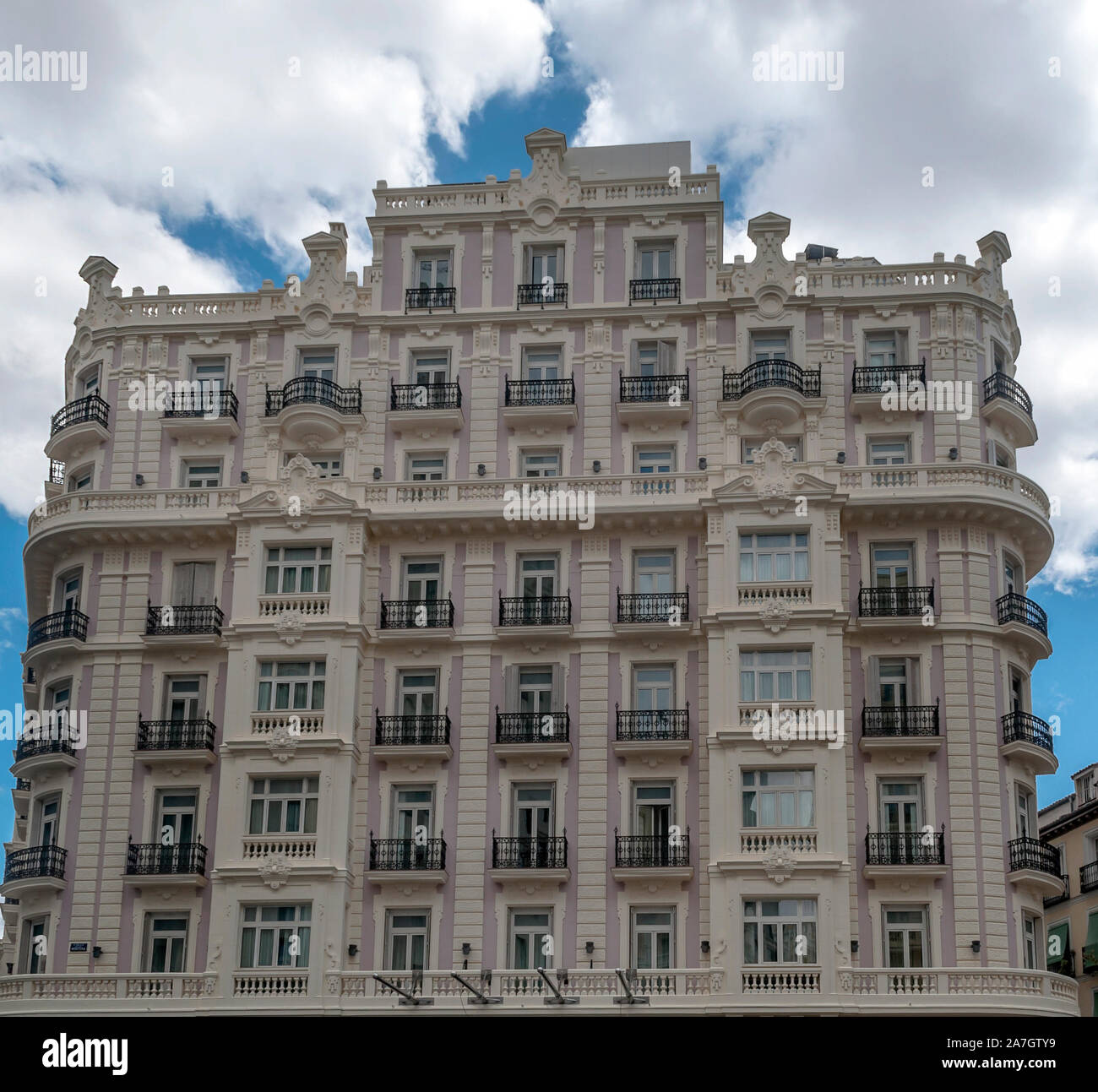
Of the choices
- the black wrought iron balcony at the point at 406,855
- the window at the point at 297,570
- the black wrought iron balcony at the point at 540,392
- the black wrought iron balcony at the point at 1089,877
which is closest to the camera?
the black wrought iron balcony at the point at 406,855

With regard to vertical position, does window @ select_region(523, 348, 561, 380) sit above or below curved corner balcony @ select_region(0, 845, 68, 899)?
Result: above

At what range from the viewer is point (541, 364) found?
5250 centimetres

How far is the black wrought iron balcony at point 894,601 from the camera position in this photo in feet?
157

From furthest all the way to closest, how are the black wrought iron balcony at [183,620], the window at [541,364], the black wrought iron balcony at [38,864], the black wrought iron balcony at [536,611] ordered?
the window at [541,364]
the black wrought iron balcony at [183,620]
the black wrought iron balcony at [536,611]
the black wrought iron balcony at [38,864]

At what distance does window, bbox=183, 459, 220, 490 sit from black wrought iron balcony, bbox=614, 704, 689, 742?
14.7m

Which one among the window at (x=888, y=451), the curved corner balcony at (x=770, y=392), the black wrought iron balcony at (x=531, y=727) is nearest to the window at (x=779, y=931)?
the black wrought iron balcony at (x=531, y=727)

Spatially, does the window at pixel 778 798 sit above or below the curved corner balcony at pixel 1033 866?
above

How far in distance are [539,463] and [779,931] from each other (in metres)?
15.7

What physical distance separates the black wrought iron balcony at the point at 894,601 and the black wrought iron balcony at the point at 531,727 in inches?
351

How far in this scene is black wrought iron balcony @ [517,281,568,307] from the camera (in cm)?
5291

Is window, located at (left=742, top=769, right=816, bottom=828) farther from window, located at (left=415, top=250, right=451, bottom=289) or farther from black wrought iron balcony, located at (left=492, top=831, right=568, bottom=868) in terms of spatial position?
window, located at (left=415, top=250, right=451, bottom=289)

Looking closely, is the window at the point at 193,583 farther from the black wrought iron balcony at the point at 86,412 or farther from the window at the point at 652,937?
the window at the point at 652,937

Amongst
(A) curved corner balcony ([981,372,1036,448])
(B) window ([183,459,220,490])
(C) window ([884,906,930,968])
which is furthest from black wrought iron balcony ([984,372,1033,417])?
(B) window ([183,459,220,490])

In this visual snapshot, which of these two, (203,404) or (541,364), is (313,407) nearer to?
(203,404)
